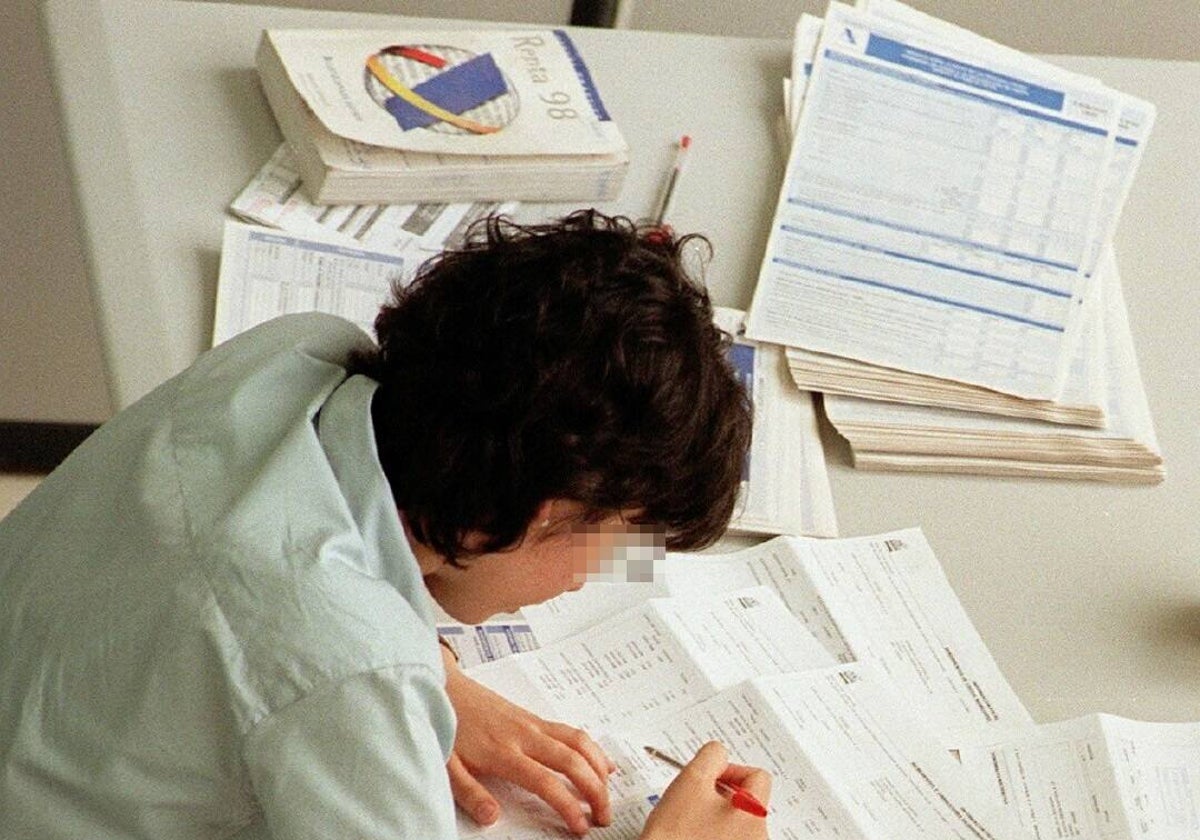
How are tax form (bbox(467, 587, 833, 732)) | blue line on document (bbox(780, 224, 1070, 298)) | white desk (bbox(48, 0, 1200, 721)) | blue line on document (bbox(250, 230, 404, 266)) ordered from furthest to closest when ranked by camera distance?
blue line on document (bbox(780, 224, 1070, 298))
blue line on document (bbox(250, 230, 404, 266))
white desk (bbox(48, 0, 1200, 721))
tax form (bbox(467, 587, 833, 732))

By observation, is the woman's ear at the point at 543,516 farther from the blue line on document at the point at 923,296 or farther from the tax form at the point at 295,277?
the blue line on document at the point at 923,296

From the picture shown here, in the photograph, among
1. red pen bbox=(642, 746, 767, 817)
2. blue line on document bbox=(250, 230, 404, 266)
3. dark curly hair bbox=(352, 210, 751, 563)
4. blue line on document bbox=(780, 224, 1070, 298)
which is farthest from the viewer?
blue line on document bbox=(780, 224, 1070, 298)

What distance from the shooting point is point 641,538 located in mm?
1094

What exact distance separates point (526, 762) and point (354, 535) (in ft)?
0.85

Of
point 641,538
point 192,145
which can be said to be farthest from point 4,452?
point 641,538

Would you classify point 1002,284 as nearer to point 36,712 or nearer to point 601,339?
point 601,339

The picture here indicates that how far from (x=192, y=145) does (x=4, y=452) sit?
1063 millimetres

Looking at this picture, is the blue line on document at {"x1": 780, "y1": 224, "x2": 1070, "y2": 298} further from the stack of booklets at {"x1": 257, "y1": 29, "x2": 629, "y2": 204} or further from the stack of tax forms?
the stack of booklets at {"x1": 257, "y1": 29, "x2": 629, "y2": 204}

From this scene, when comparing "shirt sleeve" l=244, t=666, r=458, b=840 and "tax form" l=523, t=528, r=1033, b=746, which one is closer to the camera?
"shirt sleeve" l=244, t=666, r=458, b=840

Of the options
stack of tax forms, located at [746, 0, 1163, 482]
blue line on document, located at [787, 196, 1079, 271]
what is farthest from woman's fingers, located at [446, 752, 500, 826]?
blue line on document, located at [787, 196, 1079, 271]

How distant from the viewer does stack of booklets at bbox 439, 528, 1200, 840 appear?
115 cm

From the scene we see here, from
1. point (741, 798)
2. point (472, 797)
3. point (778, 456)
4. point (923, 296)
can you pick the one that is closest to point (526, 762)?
point (472, 797)

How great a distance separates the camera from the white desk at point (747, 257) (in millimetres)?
1322

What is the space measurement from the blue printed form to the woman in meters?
0.42
